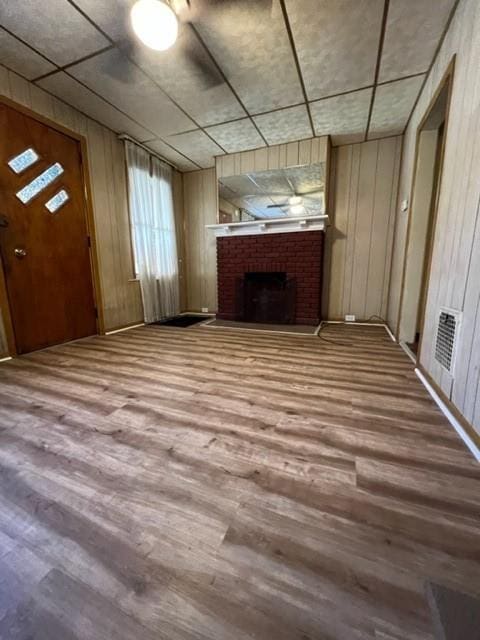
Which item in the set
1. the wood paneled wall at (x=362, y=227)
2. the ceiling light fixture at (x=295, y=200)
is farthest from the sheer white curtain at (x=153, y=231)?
the wood paneled wall at (x=362, y=227)

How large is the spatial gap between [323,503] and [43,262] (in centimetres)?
319

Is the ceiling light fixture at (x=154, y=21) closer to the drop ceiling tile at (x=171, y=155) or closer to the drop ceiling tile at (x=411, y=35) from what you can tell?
the drop ceiling tile at (x=411, y=35)

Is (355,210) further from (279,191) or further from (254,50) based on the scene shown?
(254,50)

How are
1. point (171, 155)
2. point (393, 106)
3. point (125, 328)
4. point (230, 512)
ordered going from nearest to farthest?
point (230, 512)
point (393, 106)
point (125, 328)
point (171, 155)

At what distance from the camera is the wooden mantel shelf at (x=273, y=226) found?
11.7ft

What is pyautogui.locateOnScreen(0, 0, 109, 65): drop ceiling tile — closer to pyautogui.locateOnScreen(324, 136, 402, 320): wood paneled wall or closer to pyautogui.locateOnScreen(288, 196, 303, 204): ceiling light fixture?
pyautogui.locateOnScreen(288, 196, 303, 204): ceiling light fixture

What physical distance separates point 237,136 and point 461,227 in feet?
9.81

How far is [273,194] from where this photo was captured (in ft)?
12.6

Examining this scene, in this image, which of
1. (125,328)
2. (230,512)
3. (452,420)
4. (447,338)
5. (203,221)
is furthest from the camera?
(203,221)

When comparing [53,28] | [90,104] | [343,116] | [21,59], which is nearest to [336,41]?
[343,116]

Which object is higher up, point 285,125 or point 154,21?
point 285,125

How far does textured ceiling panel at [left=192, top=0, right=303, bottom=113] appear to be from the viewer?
1.79 metres

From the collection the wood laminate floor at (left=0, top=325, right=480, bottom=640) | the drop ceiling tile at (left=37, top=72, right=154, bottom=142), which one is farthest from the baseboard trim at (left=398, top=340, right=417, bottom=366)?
the drop ceiling tile at (left=37, top=72, right=154, bottom=142)

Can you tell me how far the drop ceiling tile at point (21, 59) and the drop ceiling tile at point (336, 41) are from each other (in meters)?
2.06
